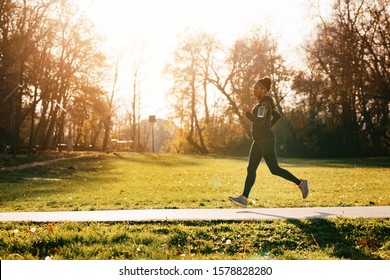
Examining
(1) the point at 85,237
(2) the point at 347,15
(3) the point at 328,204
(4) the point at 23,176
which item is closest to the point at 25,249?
(1) the point at 85,237

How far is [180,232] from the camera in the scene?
20.4 feet

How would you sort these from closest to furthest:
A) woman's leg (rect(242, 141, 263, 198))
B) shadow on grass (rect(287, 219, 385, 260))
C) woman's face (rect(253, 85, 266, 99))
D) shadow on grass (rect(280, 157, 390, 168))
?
shadow on grass (rect(287, 219, 385, 260)), woman's face (rect(253, 85, 266, 99)), woman's leg (rect(242, 141, 263, 198)), shadow on grass (rect(280, 157, 390, 168))

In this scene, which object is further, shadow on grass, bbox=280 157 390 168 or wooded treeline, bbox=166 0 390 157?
wooded treeline, bbox=166 0 390 157

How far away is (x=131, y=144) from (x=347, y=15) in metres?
28.4

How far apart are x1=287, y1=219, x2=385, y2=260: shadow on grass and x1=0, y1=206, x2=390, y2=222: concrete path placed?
0.43m

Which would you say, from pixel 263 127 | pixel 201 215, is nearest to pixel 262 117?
pixel 263 127

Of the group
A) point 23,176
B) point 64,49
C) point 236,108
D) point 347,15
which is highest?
point 347,15

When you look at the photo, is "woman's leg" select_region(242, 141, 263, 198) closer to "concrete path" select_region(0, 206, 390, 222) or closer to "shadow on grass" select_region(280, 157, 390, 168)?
"concrete path" select_region(0, 206, 390, 222)

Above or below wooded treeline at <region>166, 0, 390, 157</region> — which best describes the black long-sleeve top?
below

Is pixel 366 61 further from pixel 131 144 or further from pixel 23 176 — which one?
pixel 131 144

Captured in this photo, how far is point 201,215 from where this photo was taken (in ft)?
24.1

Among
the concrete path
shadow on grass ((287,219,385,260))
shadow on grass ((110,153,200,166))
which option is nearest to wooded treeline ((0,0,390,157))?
shadow on grass ((110,153,200,166))

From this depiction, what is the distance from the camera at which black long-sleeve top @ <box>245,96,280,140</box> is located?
7512 mm

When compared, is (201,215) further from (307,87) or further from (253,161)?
(307,87)
